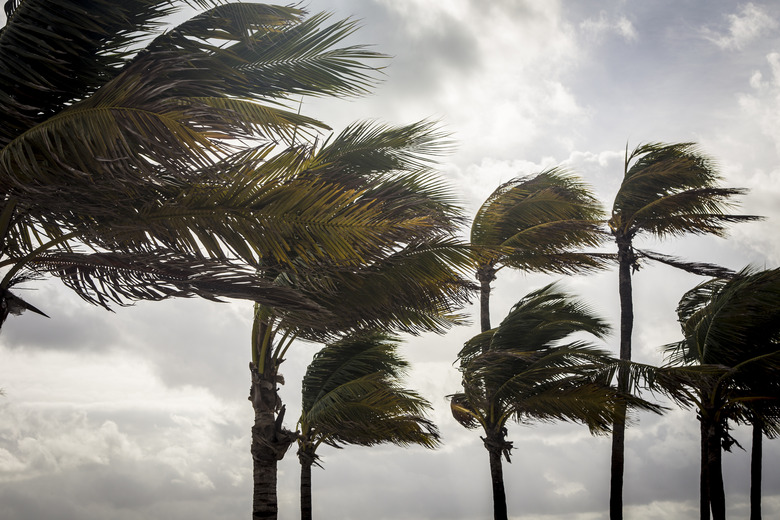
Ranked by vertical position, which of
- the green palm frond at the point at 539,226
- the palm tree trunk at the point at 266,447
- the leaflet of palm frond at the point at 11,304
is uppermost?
the green palm frond at the point at 539,226

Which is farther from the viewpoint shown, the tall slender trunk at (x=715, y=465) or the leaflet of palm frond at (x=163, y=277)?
the tall slender trunk at (x=715, y=465)

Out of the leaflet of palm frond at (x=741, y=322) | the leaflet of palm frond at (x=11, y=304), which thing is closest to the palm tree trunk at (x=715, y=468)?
the leaflet of palm frond at (x=741, y=322)

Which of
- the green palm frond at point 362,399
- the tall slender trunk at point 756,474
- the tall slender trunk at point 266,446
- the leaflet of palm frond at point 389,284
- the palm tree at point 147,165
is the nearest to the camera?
the palm tree at point 147,165

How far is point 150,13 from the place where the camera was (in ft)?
21.4

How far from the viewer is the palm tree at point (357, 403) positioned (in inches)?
552

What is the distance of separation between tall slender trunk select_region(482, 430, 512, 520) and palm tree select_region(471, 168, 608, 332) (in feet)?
10.1

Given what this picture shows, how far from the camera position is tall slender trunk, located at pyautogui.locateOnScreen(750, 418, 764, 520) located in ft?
62.1

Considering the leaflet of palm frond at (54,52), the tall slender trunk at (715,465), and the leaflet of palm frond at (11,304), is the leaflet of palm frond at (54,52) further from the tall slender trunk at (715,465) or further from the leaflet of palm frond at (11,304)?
the tall slender trunk at (715,465)

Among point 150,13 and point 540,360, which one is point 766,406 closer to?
point 540,360

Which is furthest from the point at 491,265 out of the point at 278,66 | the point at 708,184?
the point at 278,66

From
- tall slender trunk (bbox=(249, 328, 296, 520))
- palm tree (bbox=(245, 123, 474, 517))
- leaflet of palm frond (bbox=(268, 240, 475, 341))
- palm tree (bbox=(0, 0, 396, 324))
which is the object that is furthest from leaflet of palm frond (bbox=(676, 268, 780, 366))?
palm tree (bbox=(0, 0, 396, 324))

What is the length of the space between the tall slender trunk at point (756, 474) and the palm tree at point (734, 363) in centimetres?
552

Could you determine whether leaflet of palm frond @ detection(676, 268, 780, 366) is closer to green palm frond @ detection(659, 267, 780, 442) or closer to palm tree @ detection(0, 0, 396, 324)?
green palm frond @ detection(659, 267, 780, 442)

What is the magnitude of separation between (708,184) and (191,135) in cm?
1618
